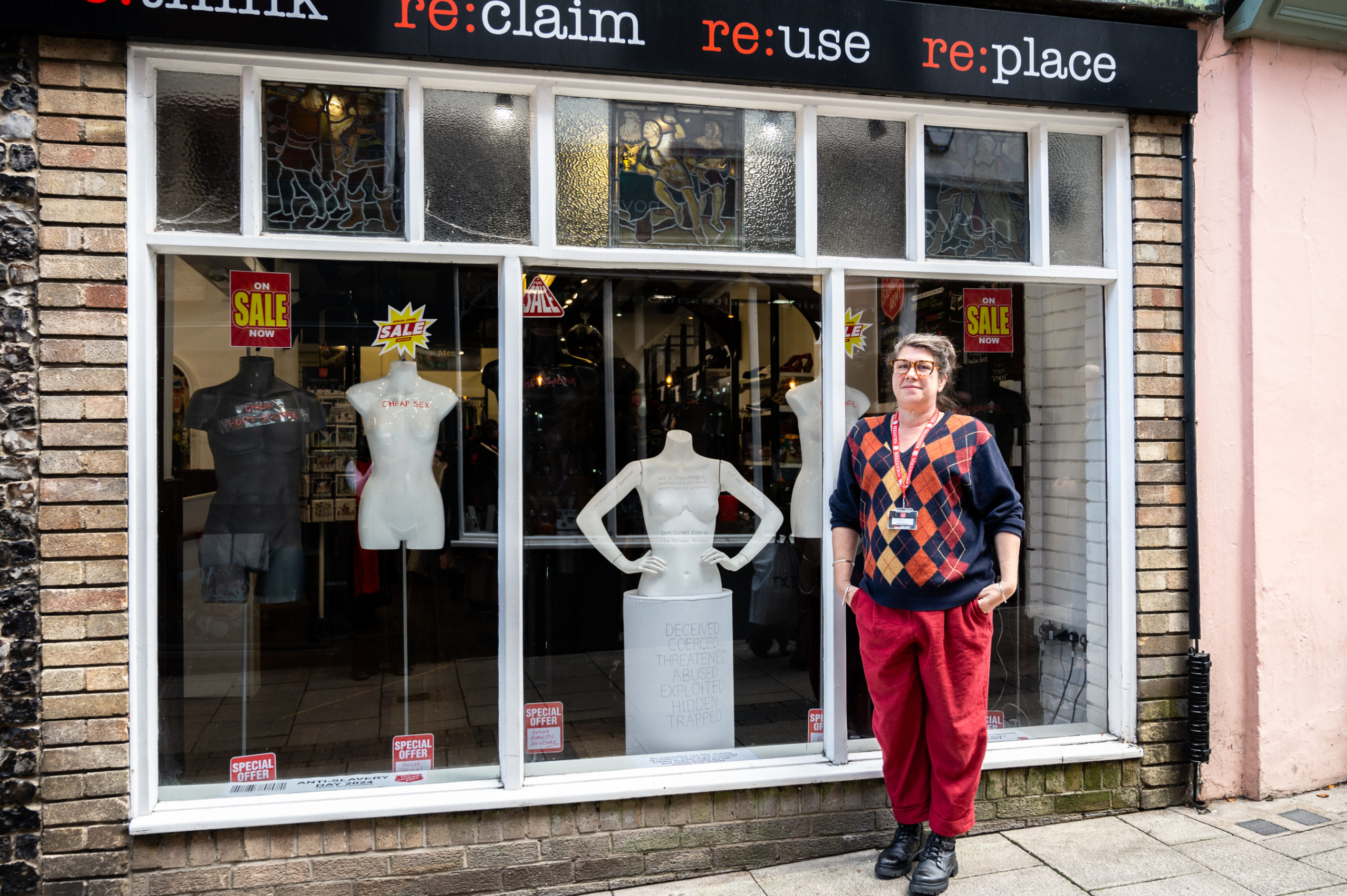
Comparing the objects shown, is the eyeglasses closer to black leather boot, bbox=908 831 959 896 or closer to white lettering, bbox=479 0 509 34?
black leather boot, bbox=908 831 959 896

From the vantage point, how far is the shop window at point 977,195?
3.99m

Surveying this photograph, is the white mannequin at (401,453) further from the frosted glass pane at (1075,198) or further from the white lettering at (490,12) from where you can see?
the frosted glass pane at (1075,198)

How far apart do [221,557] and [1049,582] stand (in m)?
3.85

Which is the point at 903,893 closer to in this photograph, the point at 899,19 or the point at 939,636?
the point at 939,636

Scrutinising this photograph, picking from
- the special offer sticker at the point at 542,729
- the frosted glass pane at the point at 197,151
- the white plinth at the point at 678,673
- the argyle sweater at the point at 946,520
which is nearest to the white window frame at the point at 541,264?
the frosted glass pane at the point at 197,151

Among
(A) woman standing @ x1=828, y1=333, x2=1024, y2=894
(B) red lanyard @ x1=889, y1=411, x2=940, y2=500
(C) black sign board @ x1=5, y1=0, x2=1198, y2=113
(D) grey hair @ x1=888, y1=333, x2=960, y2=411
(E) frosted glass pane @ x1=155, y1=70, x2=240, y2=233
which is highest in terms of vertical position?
(C) black sign board @ x1=5, y1=0, x2=1198, y2=113

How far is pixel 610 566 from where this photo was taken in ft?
13.5

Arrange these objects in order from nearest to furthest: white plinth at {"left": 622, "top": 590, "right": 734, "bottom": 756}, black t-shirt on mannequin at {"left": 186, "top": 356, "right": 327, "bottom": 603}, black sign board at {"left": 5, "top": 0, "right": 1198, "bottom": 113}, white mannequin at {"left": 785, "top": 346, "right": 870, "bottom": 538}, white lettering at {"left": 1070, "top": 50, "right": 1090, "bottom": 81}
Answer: black sign board at {"left": 5, "top": 0, "right": 1198, "bottom": 113}, black t-shirt on mannequin at {"left": 186, "top": 356, "right": 327, "bottom": 603}, white lettering at {"left": 1070, "top": 50, "right": 1090, "bottom": 81}, white plinth at {"left": 622, "top": 590, "right": 734, "bottom": 756}, white mannequin at {"left": 785, "top": 346, "right": 870, "bottom": 538}

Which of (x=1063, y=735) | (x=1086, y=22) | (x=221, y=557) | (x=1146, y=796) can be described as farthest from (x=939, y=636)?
(x=221, y=557)

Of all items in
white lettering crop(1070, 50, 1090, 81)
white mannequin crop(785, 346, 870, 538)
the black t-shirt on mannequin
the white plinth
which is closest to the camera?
the black t-shirt on mannequin

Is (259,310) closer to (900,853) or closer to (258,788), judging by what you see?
(258,788)

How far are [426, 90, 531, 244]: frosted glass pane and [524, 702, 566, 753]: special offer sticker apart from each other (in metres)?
1.95

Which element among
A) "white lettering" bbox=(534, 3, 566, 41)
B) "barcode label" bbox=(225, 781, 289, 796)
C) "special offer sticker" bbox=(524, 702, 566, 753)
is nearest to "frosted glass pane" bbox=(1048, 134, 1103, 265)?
"white lettering" bbox=(534, 3, 566, 41)

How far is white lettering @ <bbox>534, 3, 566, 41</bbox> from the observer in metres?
3.38
